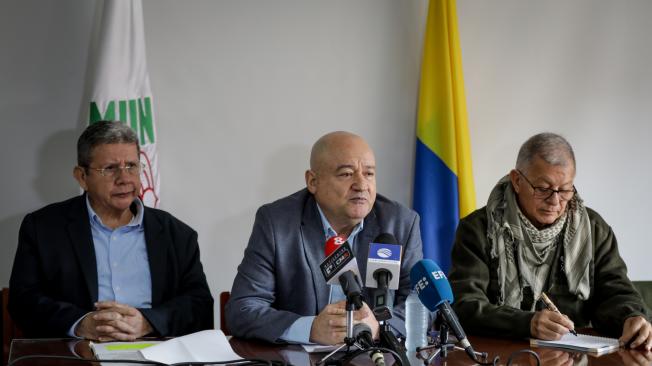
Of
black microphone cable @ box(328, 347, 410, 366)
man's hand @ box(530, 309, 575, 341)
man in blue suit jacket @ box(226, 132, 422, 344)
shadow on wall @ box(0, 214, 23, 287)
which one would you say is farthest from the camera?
shadow on wall @ box(0, 214, 23, 287)

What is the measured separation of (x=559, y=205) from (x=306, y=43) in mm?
1847

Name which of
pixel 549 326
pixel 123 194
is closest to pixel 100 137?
pixel 123 194

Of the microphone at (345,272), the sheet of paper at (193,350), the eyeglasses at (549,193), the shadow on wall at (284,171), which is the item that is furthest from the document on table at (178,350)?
the shadow on wall at (284,171)

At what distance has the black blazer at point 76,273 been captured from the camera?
127 inches

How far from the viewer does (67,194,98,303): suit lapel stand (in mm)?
3393

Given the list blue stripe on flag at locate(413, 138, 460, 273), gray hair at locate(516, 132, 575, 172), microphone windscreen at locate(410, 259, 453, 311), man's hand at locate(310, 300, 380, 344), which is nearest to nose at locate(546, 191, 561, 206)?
gray hair at locate(516, 132, 575, 172)

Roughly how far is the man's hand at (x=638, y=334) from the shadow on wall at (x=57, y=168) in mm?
2701

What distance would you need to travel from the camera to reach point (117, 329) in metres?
2.94

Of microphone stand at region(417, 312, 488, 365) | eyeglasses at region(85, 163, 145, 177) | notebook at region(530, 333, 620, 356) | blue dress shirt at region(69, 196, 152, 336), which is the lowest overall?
notebook at region(530, 333, 620, 356)

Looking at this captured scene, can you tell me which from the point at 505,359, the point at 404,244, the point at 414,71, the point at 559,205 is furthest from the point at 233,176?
the point at 505,359

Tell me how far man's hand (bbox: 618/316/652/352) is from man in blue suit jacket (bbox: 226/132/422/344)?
30.7 inches

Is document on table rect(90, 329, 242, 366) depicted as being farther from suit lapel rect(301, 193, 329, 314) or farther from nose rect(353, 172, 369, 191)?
nose rect(353, 172, 369, 191)

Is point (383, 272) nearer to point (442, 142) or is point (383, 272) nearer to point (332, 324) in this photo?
point (332, 324)

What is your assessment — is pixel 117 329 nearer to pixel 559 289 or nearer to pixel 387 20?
pixel 559 289
